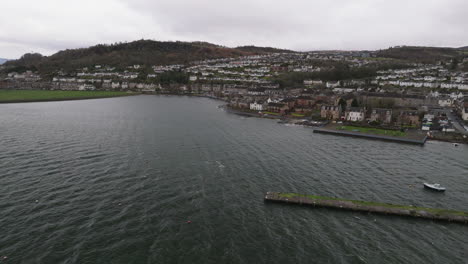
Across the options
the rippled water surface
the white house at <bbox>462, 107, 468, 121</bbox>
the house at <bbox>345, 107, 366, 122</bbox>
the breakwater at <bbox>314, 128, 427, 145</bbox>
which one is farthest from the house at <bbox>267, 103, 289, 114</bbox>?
the white house at <bbox>462, 107, 468, 121</bbox>

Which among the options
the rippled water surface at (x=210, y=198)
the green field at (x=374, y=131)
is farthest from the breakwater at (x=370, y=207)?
the green field at (x=374, y=131)

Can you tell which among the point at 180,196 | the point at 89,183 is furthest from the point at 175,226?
the point at 89,183

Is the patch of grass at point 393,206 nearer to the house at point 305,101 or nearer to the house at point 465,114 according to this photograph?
the house at point 465,114

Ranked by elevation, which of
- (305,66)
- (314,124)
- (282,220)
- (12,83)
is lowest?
(282,220)

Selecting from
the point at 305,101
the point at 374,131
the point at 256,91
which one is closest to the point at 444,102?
the point at 305,101

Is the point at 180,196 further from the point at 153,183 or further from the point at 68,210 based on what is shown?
the point at 68,210

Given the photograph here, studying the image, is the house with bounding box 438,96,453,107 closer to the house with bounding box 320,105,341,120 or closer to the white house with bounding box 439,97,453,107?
the white house with bounding box 439,97,453,107
